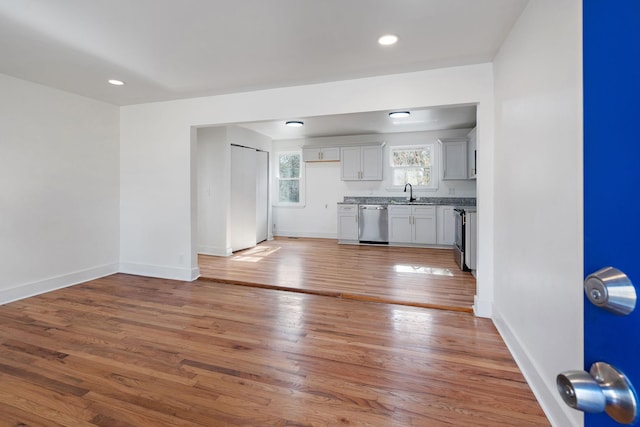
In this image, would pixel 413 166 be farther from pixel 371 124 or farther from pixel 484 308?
pixel 484 308

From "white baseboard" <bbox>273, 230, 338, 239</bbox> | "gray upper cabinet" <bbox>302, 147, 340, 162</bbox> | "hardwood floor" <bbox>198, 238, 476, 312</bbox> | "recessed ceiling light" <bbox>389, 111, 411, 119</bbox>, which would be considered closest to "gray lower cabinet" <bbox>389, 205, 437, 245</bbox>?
"hardwood floor" <bbox>198, 238, 476, 312</bbox>

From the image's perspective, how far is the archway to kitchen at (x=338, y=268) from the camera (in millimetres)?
3589

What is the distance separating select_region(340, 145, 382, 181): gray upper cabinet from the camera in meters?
6.72

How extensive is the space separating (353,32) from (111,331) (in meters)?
3.12

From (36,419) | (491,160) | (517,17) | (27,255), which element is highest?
(517,17)

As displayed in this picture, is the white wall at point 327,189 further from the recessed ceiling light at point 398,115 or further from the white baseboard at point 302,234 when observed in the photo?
the recessed ceiling light at point 398,115

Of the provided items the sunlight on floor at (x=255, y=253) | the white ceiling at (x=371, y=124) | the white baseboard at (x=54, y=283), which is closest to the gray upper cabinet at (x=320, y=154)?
the white ceiling at (x=371, y=124)

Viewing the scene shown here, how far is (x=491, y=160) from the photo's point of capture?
2.78 metres

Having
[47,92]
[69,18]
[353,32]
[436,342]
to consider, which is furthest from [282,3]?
[47,92]

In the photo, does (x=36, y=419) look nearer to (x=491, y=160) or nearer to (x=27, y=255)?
(x=27, y=255)

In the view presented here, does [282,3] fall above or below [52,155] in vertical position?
above

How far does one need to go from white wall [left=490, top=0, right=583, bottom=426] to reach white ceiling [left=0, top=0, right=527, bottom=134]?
482mm

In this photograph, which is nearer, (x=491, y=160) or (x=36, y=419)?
(x=36, y=419)

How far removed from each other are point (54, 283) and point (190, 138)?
7.71 ft
